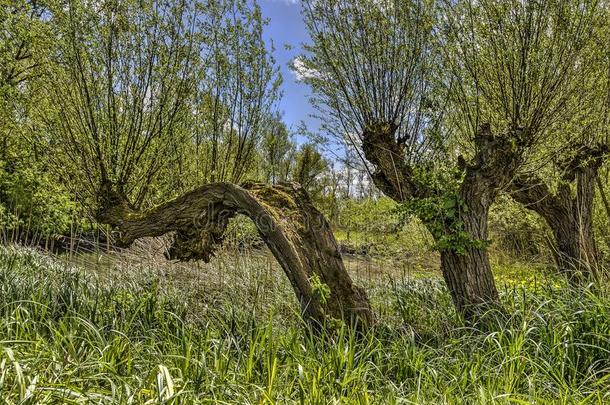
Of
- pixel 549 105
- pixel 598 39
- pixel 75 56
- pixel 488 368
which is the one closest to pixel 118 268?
pixel 75 56

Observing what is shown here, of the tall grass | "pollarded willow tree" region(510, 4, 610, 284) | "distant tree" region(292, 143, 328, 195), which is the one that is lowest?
the tall grass

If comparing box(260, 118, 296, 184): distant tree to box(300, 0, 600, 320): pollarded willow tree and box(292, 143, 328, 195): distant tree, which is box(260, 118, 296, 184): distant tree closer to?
box(292, 143, 328, 195): distant tree

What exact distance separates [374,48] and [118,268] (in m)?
5.04

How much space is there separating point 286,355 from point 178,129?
337 cm

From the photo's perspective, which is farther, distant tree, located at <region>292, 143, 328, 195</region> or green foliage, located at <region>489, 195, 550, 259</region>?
distant tree, located at <region>292, 143, 328, 195</region>

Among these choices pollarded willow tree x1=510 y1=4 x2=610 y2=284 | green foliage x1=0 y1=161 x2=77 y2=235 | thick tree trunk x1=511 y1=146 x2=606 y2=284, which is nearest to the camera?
pollarded willow tree x1=510 y1=4 x2=610 y2=284

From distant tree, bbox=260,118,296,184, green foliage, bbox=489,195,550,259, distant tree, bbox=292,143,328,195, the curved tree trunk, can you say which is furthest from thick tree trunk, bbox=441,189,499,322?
distant tree, bbox=292,143,328,195

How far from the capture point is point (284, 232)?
11.7 feet

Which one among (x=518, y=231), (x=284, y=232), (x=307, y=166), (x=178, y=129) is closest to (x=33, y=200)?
(x=178, y=129)

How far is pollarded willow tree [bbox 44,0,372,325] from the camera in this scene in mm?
3693

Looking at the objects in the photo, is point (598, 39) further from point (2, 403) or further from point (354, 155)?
point (2, 403)

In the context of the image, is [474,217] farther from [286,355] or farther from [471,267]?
[286,355]

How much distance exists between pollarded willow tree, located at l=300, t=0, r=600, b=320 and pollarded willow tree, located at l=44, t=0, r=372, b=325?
3.87ft

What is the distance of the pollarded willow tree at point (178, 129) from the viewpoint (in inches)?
145
